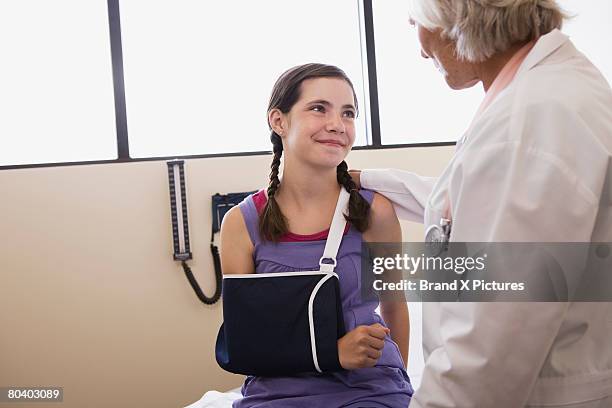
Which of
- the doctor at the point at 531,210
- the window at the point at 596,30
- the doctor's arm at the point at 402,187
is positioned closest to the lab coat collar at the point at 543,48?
the doctor at the point at 531,210

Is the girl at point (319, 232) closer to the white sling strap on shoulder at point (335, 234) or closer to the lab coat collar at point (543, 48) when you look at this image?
the white sling strap on shoulder at point (335, 234)

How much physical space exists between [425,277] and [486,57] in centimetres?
37

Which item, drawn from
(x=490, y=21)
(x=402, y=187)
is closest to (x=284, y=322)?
(x=402, y=187)

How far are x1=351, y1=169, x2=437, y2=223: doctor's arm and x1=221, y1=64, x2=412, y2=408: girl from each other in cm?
2

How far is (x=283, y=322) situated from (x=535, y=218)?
58 centimetres

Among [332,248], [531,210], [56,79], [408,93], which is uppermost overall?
[56,79]

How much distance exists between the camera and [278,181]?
1455 millimetres

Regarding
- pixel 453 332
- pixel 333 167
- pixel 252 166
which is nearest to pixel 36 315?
pixel 252 166

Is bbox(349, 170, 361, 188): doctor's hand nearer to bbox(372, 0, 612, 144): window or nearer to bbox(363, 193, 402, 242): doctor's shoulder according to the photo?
bbox(363, 193, 402, 242): doctor's shoulder

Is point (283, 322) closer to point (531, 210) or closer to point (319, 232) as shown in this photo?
point (319, 232)

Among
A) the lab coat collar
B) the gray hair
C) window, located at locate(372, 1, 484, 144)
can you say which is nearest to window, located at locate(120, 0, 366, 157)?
window, located at locate(372, 1, 484, 144)

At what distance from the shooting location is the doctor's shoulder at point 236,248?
1.35 metres

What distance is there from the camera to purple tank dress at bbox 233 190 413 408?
3.91 ft

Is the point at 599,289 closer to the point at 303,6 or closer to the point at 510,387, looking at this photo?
the point at 510,387
